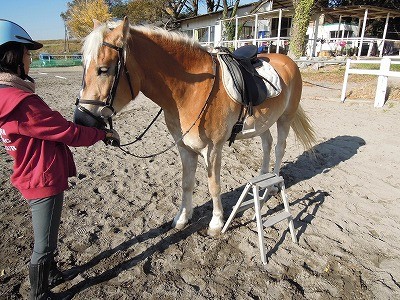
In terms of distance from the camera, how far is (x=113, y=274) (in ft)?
8.28

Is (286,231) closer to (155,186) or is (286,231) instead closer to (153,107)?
(155,186)

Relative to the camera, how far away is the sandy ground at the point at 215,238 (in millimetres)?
2379

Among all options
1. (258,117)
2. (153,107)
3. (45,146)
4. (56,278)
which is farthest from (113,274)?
(153,107)

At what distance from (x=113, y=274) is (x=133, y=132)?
4.42 metres

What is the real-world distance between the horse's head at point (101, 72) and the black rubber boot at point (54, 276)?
4.23 feet

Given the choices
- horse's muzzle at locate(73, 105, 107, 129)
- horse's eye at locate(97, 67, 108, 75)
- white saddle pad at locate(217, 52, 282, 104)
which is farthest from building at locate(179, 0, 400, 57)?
horse's muzzle at locate(73, 105, 107, 129)

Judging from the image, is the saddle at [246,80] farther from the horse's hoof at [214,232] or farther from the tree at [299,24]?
the tree at [299,24]

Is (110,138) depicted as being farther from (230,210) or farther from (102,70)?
(230,210)

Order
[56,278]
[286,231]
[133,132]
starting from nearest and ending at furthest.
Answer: [56,278], [286,231], [133,132]

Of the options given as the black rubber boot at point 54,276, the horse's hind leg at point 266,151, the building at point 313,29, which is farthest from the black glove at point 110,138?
the building at point 313,29

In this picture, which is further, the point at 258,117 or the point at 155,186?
the point at 155,186

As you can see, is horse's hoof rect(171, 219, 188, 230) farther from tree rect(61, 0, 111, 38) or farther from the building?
tree rect(61, 0, 111, 38)

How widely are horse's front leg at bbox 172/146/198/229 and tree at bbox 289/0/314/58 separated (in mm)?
15514

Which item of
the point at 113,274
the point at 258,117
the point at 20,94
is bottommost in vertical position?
the point at 113,274
